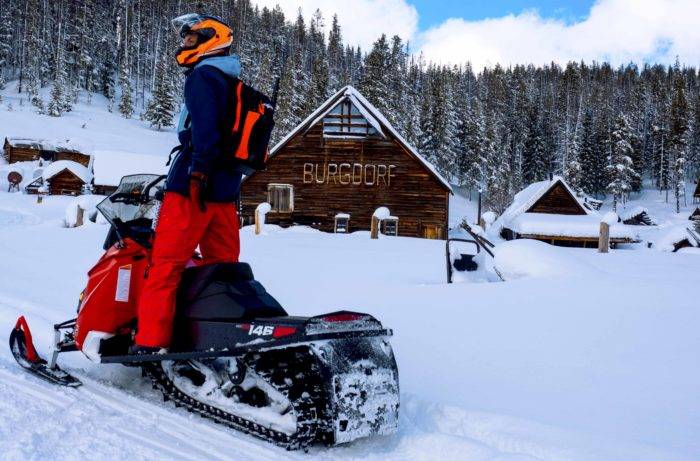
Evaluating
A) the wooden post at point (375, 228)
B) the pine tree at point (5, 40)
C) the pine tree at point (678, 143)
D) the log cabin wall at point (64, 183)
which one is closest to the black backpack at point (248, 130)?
the wooden post at point (375, 228)

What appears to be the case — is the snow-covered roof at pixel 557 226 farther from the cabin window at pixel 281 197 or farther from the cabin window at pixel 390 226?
the cabin window at pixel 281 197

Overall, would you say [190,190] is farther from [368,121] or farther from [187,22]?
[368,121]

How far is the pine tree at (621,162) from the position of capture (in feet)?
196

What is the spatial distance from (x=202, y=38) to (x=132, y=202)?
44.3 inches

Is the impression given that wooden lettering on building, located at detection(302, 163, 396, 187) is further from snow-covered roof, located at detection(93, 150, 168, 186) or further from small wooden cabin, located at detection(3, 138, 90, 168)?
small wooden cabin, located at detection(3, 138, 90, 168)

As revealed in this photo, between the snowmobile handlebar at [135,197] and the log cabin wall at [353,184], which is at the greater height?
the log cabin wall at [353,184]

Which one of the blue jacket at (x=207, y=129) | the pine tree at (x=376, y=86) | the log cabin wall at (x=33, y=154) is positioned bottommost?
the blue jacket at (x=207, y=129)

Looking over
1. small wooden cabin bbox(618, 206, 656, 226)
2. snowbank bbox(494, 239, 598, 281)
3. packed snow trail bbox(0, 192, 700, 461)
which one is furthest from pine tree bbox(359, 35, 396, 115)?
packed snow trail bbox(0, 192, 700, 461)

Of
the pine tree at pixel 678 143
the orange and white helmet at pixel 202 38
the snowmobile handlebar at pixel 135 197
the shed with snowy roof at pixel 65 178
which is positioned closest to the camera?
the orange and white helmet at pixel 202 38

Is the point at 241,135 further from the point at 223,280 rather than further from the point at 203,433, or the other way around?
the point at 203,433

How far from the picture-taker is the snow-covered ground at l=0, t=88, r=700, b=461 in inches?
96.3

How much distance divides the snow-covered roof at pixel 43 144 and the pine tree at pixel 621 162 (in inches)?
2191

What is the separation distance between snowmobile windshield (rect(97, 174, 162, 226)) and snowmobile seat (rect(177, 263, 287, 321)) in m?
0.72

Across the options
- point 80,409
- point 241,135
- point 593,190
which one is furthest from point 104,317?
point 593,190
